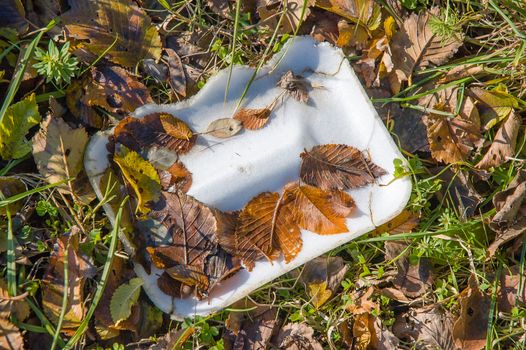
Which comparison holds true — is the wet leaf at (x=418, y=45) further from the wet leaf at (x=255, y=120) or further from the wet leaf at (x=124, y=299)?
the wet leaf at (x=124, y=299)

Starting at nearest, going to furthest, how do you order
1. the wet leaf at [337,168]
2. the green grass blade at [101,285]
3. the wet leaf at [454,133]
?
the green grass blade at [101,285]
the wet leaf at [337,168]
the wet leaf at [454,133]

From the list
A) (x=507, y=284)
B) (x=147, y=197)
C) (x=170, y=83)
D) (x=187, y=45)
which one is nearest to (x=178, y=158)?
(x=147, y=197)

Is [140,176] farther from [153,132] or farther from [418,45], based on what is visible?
[418,45]

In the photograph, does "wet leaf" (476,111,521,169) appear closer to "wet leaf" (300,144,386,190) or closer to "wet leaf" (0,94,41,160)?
"wet leaf" (300,144,386,190)

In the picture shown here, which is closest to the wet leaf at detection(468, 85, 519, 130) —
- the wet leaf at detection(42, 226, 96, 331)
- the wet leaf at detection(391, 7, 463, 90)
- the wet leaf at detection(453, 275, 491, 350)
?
the wet leaf at detection(391, 7, 463, 90)

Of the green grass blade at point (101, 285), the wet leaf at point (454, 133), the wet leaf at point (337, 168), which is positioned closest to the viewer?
the green grass blade at point (101, 285)

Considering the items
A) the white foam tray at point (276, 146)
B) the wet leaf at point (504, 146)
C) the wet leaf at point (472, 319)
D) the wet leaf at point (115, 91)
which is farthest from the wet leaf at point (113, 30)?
the wet leaf at point (472, 319)

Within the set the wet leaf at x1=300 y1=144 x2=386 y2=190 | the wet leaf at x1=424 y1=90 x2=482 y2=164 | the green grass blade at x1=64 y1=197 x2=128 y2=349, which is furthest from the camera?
the wet leaf at x1=424 y1=90 x2=482 y2=164
